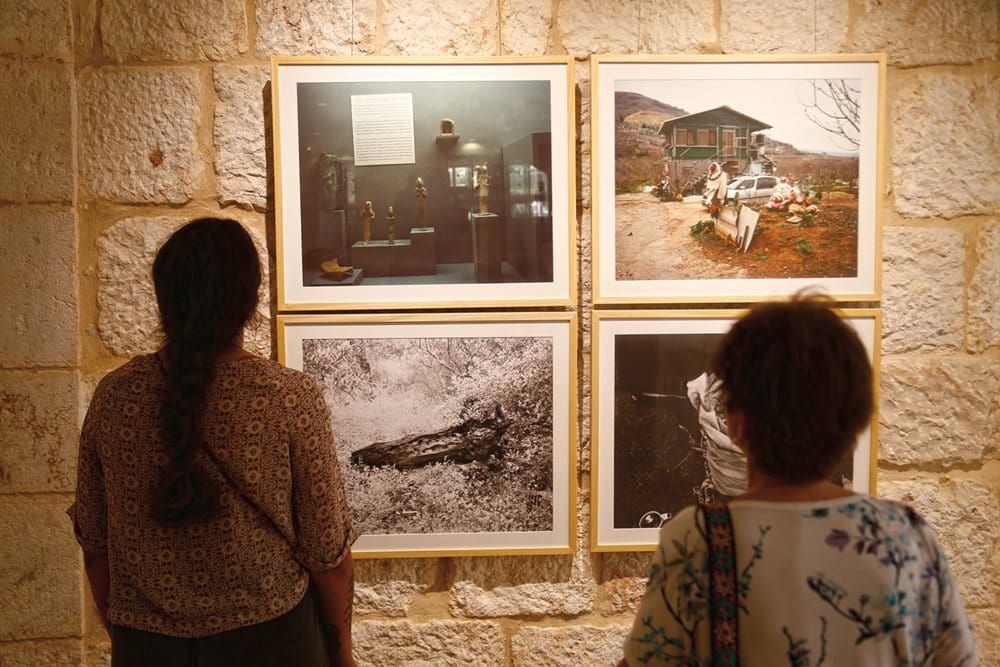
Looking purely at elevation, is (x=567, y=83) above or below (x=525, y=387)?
above

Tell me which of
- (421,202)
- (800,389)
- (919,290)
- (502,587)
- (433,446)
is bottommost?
(502,587)

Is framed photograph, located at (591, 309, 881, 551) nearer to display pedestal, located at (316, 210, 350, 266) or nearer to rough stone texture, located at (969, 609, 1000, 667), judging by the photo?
rough stone texture, located at (969, 609, 1000, 667)

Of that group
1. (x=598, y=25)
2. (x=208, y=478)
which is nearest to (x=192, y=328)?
(x=208, y=478)

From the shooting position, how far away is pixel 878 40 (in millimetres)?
2104

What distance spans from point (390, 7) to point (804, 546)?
1695 millimetres

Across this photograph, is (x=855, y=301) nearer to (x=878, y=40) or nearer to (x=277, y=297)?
(x=878, y=40)

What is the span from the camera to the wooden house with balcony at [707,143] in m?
2.06

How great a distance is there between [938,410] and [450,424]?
1.36 meters

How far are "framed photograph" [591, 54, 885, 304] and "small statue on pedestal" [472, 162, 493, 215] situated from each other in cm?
29

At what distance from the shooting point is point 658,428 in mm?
2117

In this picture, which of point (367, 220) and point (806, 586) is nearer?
point (806, 586)

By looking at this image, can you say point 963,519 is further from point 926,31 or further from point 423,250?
point 423,250

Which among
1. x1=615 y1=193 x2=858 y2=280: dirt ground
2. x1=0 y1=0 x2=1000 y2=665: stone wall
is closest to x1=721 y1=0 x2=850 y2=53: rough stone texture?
x1=0 y1=0 x2=1000 y2=665: stone wall


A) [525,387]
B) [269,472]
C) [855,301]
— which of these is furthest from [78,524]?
[855,301]
